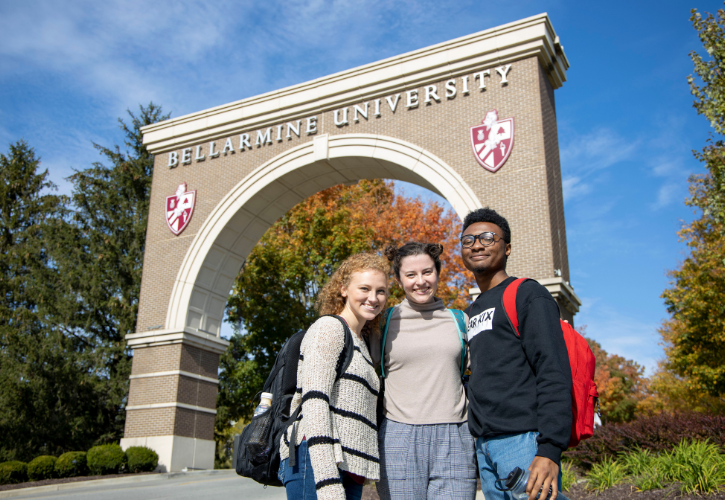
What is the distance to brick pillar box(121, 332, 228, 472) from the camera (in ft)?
47.8

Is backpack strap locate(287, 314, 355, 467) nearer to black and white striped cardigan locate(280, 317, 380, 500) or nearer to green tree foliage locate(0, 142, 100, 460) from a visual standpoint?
black and white striped cardigan locate(280, 317, 380, 500)

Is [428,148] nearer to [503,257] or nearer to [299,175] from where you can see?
[299,175]

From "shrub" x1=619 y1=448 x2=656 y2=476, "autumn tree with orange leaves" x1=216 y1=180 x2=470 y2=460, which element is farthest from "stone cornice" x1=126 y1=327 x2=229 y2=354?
"shrub" x1=619 y1=448 x2=656 y2=476

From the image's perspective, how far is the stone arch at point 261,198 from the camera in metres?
14.0

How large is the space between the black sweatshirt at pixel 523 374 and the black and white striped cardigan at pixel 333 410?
499 mm

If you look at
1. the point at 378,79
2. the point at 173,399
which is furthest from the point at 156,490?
the point at 378,79

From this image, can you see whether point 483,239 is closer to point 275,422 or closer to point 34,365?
point 275,422

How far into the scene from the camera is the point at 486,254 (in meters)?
2.97

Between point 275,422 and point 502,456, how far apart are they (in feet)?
3.47

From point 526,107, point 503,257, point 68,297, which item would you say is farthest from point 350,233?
point 503,257

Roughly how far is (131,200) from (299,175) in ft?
41.9

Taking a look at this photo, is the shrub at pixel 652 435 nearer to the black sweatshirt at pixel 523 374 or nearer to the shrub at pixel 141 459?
the black sweatshirt at pixel 523 374

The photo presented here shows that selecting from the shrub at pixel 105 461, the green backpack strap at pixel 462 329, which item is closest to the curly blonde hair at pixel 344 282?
the green backpack strap at pixel 462 329

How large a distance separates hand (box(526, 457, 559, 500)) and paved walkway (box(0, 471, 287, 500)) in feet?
24.9
